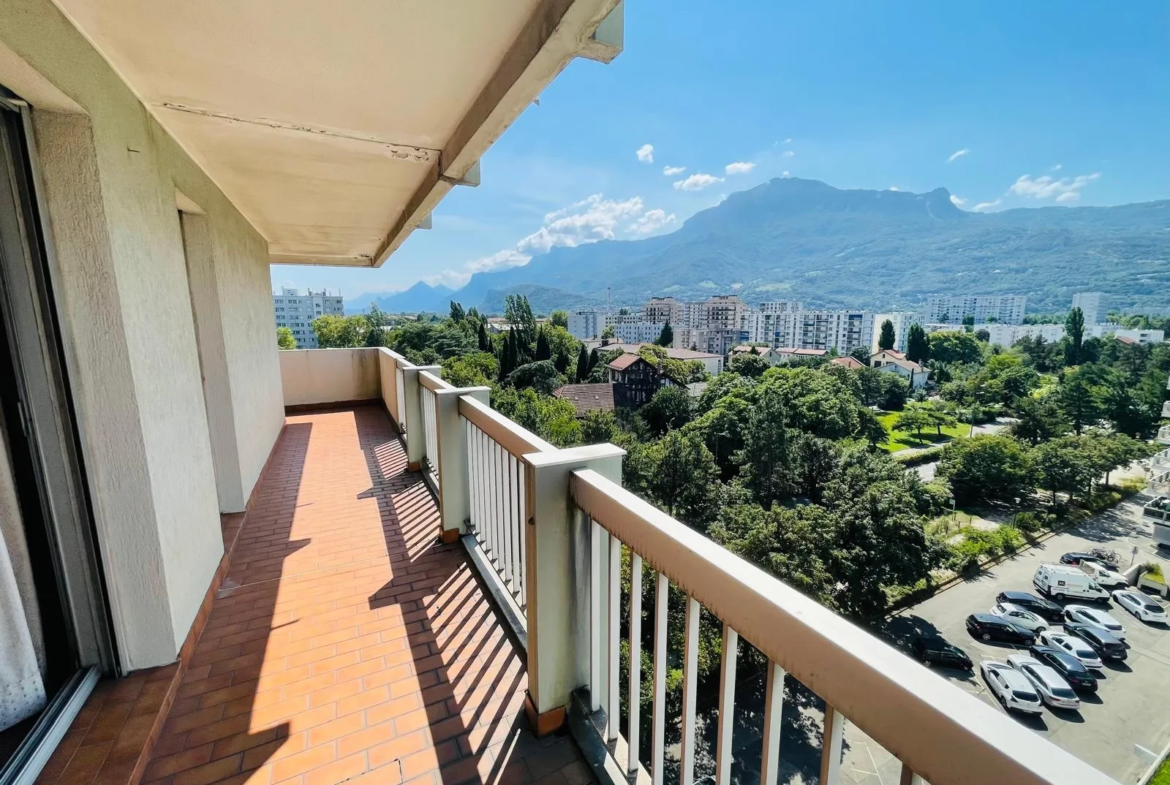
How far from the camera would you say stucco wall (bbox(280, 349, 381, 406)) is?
7.93 metres

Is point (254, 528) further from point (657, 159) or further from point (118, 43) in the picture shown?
point (657, 159)

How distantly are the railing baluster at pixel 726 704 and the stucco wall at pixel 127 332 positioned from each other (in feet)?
7.45

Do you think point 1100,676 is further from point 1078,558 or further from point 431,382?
point 431,382

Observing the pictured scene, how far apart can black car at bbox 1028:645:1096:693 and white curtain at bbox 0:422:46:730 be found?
25.8 m

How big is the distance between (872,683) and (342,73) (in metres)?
2.77

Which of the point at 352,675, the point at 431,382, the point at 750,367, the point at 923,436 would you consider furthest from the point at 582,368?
the point at 352,675

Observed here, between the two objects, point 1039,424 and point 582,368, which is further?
point 582,368

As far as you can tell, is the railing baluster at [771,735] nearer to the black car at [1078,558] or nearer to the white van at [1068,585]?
the white van at [1068,585]

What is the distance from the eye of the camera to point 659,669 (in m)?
1.35

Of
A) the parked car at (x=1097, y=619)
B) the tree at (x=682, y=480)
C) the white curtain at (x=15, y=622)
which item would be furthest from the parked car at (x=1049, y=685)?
the white curtain at (x=15, y=622)

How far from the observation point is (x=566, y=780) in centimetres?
158

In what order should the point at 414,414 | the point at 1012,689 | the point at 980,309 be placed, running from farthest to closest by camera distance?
the point at 980,309 < the point at 1012,689 < the point at 414,414

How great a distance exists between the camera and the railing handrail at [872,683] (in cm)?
55

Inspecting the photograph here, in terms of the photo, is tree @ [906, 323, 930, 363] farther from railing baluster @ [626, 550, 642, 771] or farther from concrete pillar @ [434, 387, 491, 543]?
railing baluster @ [626, 550, 642, 771]
